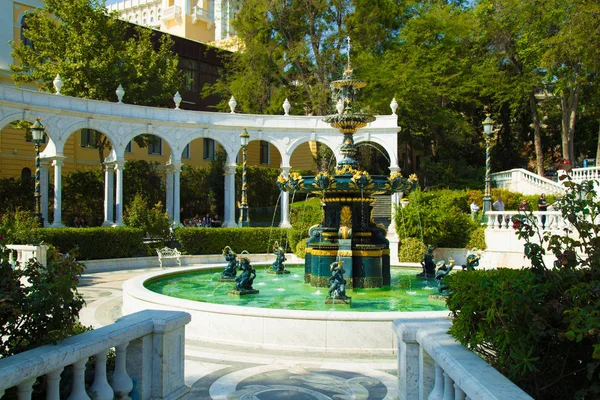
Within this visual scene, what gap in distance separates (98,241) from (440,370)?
20.2m

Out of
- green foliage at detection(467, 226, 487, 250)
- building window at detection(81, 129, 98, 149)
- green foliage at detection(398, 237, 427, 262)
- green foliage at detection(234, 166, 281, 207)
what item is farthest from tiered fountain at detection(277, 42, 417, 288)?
building window at detection(81, 129, 98, 149)

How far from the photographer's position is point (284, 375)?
281 inches

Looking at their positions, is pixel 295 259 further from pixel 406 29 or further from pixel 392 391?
pixel 406 29

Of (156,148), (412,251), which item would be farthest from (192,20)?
(412,251)

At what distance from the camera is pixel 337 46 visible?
35.7 m

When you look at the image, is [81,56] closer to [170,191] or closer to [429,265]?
[170,191]

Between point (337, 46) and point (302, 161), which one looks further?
point (302, 161)

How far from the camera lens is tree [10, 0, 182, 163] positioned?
102 ft

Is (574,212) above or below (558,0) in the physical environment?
below

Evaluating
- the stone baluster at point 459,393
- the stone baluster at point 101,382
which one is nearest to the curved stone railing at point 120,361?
the stone baluster at point 101,382

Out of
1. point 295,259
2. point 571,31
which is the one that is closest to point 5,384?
point 295,259

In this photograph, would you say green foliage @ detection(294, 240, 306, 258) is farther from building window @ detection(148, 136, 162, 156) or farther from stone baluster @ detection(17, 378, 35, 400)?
building window @ detection(148, 136, 162, 156)

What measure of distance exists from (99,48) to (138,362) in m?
31.1

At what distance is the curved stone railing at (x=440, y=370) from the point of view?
3.19 m
